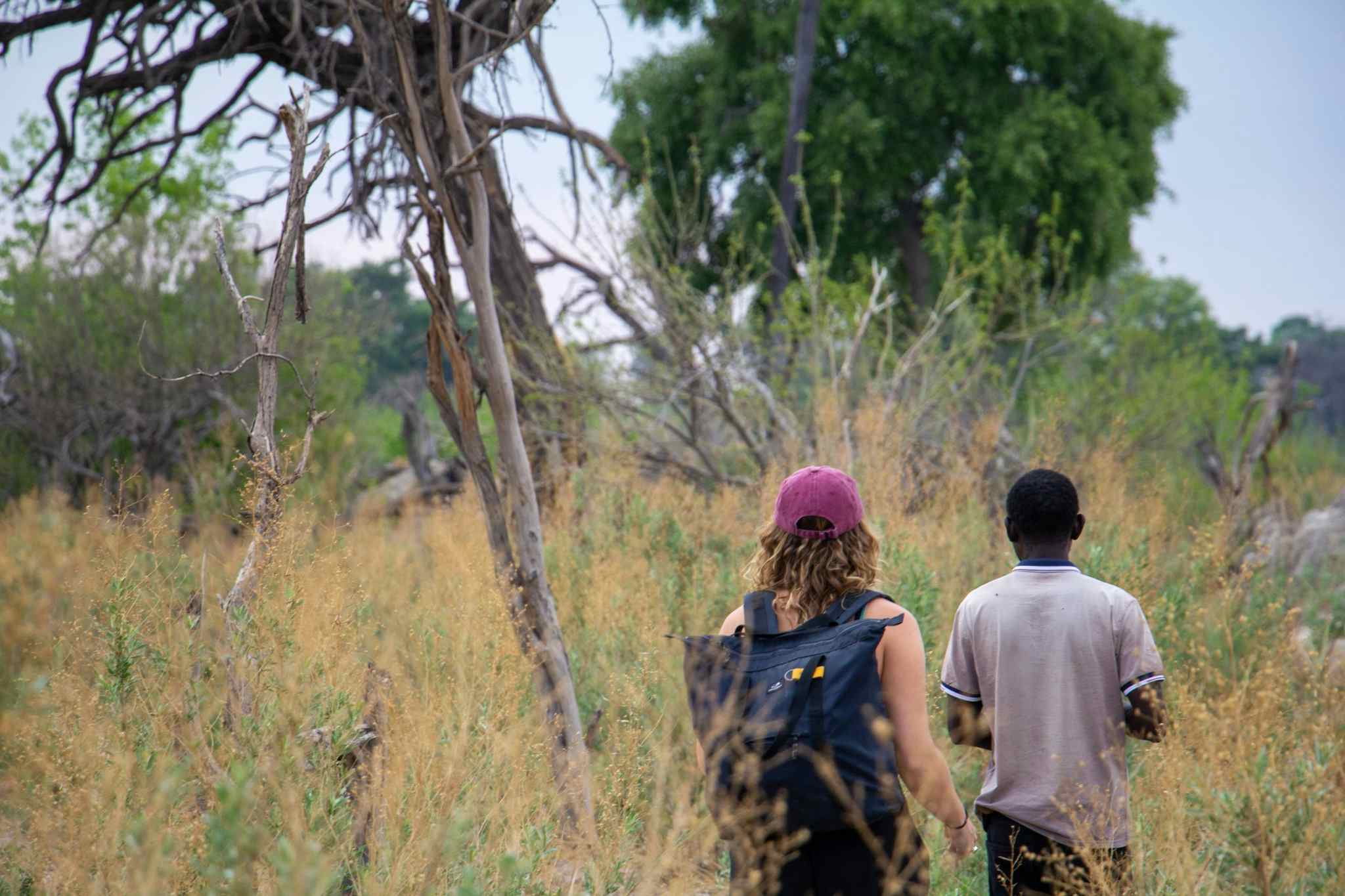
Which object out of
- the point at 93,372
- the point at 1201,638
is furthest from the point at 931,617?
the point at 93,372

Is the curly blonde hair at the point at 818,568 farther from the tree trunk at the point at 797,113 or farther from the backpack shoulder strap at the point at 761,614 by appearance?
the tree trunk at the point at 797,113

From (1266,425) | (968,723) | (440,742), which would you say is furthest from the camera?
(1266,425)

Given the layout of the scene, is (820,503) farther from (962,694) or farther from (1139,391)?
(1139,391)

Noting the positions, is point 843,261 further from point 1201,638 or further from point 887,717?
point 887,717

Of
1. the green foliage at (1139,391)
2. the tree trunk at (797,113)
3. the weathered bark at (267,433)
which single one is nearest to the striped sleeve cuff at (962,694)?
the weathered bark at (267,433)

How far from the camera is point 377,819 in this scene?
279cm

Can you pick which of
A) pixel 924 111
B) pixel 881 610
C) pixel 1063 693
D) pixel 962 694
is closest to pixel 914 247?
pixel 924 111

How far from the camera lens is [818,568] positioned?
2.54 metres

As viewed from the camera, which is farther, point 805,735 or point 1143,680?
point 1143,680

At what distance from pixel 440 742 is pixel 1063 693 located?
5.78ft

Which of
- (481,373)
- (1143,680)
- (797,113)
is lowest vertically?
(1143,680)

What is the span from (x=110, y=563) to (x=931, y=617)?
10.5 ft

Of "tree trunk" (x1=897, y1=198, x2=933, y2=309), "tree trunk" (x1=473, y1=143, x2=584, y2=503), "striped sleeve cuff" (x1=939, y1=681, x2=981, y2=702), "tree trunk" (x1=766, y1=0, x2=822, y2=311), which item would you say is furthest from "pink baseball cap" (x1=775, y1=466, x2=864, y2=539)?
"tree trunk" (x1=897, y1=198, x2=933, y2=309)

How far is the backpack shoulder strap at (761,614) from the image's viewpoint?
8.09 ft
